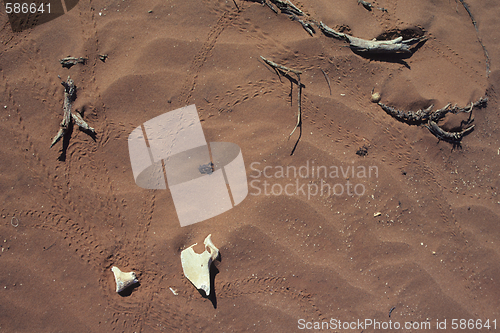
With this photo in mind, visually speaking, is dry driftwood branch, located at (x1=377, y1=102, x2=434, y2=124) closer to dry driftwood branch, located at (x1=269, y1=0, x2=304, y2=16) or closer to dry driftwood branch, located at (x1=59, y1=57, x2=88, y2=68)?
dry driftwood branch, located at (x1=269, y1=0, x2=304, y2=16)

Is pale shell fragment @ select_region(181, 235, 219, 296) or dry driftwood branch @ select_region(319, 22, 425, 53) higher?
dry driftwood branch @ select_region(319, 22, 425, 53)

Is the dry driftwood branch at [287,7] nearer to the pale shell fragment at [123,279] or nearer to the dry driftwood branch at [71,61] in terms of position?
→ the dry driftwood branch at [71,61]

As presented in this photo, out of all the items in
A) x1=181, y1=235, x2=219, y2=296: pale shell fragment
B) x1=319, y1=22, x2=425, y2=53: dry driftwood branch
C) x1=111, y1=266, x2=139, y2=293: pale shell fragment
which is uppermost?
x1=319, y1=22, x2=425, y2=53: dry driftwood branch

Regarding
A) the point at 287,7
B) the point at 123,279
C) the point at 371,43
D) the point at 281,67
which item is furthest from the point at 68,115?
the point at 371,43

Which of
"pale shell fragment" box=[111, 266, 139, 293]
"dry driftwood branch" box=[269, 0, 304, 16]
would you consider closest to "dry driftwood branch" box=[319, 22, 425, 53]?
"dry driftwood branch" box=[269, 0, 304, 16]

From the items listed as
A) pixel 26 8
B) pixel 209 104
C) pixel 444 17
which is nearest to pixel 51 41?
pixel 26 8

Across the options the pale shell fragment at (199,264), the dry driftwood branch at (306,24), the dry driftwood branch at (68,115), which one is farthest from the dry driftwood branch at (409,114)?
the dry driftwood branch at (68,115)
